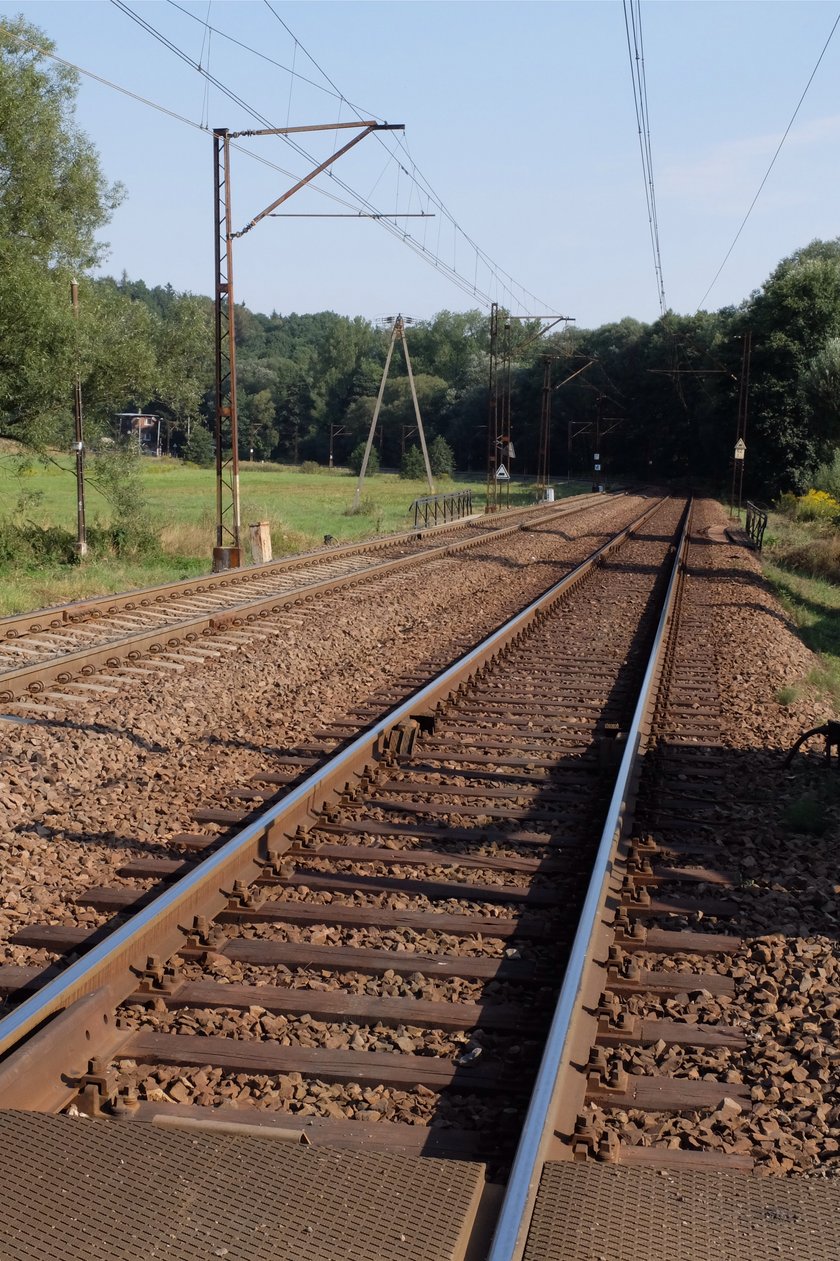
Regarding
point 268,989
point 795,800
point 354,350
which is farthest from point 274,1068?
point 354,350

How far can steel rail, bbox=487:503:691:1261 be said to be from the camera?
2967mm

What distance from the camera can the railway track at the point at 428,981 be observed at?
365 cm

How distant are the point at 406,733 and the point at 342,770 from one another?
3.77 ft

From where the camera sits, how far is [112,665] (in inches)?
443

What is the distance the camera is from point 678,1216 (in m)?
3.11

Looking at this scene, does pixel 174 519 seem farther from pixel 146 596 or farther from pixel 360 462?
pixel 360 462

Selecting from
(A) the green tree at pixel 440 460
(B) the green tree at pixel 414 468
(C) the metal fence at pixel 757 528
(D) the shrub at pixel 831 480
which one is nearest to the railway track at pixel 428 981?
(C) the metal fence at pixel 757 528

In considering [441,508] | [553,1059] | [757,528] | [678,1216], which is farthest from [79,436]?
[441,508]

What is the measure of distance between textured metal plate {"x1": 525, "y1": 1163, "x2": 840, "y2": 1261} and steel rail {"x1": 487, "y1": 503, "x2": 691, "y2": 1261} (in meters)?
0.06

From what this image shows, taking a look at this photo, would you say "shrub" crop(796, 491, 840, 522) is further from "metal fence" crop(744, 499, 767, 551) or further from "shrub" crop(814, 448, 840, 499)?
"metal fence" crop(744, 499, 767, 551)

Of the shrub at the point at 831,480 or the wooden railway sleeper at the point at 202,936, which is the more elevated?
the shrub at the point at 831,480

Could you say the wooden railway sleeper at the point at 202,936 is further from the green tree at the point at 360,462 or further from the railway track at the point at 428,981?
the green tree at the point at 360,462

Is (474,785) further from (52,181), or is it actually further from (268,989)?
(52,181)

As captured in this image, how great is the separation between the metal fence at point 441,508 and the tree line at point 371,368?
7171 mm
